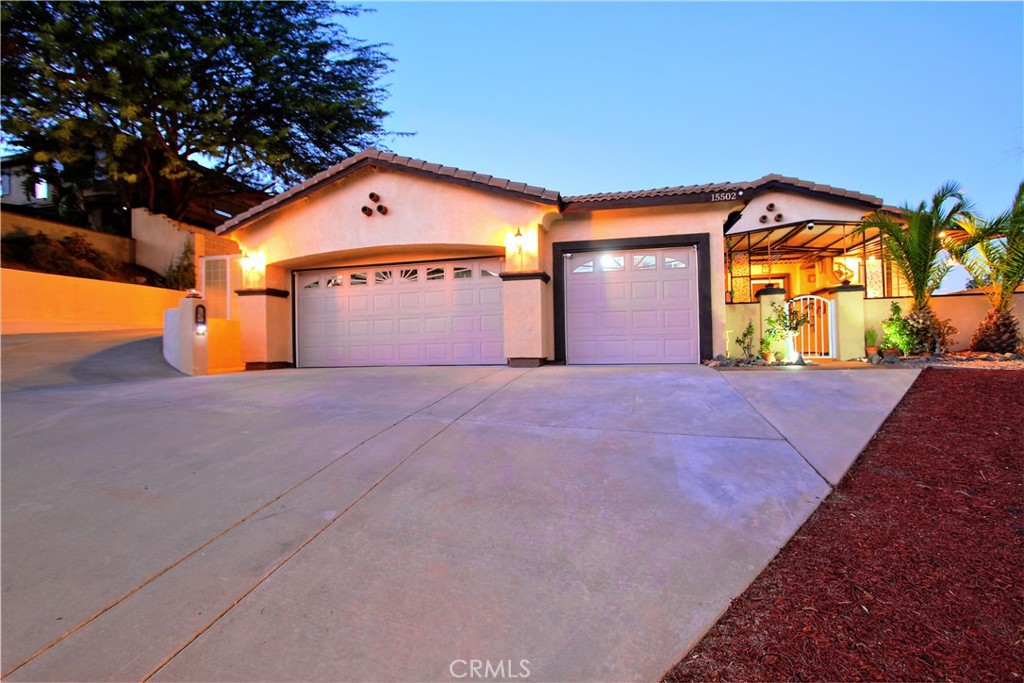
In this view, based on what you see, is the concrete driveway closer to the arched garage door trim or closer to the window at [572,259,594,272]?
the arched garage door trim

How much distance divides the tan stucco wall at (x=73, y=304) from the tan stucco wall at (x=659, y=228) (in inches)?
529

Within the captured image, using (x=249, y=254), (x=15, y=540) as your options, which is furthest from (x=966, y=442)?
(x=249, y=254)

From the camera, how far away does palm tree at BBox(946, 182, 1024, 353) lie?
7.52 m

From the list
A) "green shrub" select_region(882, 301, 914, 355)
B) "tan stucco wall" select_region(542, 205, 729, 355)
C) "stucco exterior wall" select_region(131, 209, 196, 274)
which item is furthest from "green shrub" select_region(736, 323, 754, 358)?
"stucco exterior wall" select_region(131, 209, 196, 274)

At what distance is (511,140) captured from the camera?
61812 millimetres

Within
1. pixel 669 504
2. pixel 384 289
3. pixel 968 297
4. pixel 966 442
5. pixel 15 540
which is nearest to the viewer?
pixel 15 540

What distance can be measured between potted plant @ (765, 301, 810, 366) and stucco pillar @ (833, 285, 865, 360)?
2.52ft

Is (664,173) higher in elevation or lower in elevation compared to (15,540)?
higher

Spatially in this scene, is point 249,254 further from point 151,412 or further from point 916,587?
point 916,587

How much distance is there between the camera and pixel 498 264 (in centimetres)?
978

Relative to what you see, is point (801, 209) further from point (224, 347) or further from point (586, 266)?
point (224, 347)

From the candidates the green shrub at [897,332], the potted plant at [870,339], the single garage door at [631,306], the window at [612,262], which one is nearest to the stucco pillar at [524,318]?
the single garage door at [631,306]

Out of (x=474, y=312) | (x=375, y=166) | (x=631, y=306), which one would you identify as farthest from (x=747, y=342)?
(x=375, y=166)

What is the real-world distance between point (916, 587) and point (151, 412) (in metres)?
7.08
